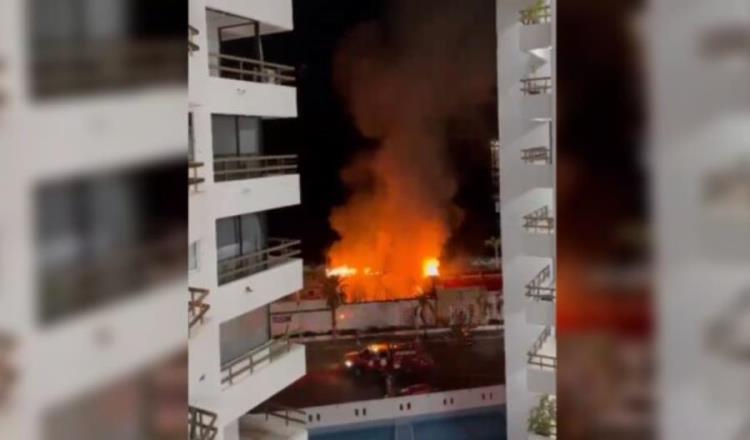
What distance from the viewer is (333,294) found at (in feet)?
11.6

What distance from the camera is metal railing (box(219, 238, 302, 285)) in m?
2.17

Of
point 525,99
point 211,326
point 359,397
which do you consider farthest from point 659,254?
point 359,397

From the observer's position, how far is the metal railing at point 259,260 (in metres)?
2.17

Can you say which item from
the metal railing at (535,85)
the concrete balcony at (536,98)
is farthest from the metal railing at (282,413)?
the metal railing at (535,85)

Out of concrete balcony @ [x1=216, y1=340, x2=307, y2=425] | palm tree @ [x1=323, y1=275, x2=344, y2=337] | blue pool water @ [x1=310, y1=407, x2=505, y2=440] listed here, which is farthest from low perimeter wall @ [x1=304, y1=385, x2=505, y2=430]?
concrete balcony @ [x1=216, y1=340, x2=307, y2=425]

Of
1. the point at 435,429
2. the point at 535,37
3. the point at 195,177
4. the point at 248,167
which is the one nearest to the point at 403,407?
the point at 435,429

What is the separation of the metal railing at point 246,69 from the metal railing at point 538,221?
4.08 feet

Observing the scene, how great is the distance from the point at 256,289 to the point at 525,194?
1412 mm

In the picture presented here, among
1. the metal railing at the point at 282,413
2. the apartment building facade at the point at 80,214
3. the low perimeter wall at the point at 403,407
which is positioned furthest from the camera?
the low perimeter wall at the point at 403,407

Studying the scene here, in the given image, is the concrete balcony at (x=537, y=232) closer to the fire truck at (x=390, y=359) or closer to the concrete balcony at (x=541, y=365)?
the concrete balcony at (x=541, y=365)

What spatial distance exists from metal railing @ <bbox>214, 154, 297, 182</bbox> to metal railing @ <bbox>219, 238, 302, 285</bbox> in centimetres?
27

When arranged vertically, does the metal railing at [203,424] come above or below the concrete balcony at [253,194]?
below

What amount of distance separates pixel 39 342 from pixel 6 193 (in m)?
0.07

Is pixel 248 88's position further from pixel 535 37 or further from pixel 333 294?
pixel 333 294
